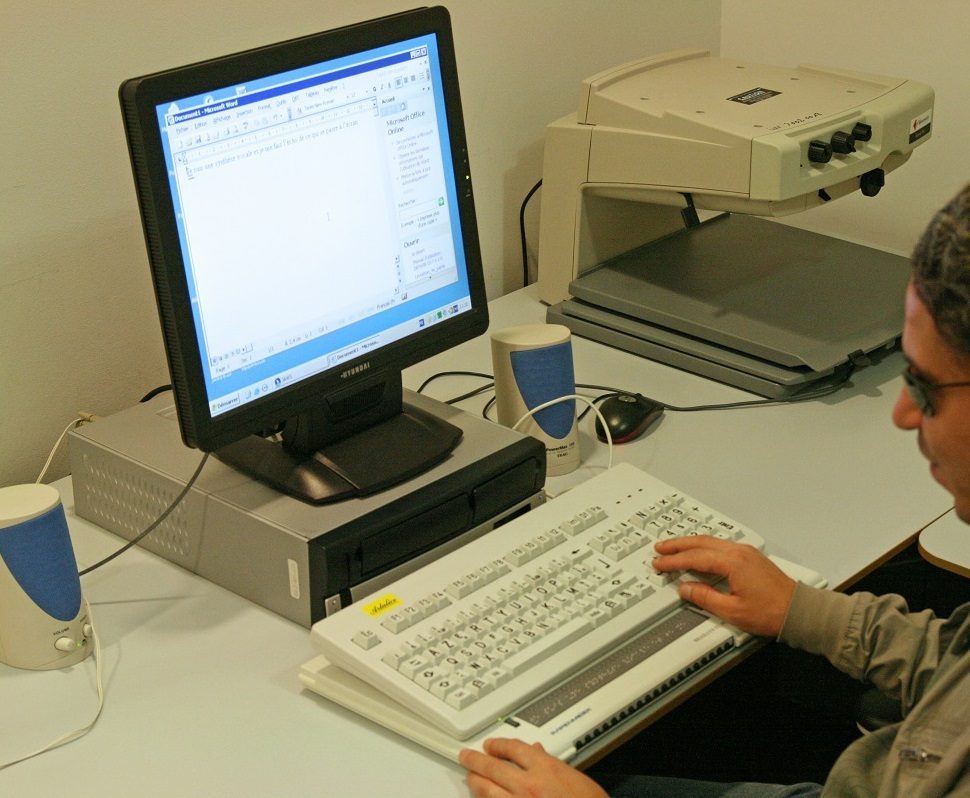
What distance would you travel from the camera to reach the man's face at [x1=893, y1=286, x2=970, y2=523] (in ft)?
2.86

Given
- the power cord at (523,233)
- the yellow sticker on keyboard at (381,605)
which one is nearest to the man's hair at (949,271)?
the yellow sticker on keyboard at (381,605)

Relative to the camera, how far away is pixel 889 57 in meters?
2.12

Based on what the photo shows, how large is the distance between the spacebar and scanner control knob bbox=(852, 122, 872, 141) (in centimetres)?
84

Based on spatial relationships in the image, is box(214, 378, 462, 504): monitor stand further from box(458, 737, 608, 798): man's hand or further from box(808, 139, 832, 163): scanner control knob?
box(808, 139, 832, 163): scanner control knob

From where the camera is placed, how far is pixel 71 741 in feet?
3.47

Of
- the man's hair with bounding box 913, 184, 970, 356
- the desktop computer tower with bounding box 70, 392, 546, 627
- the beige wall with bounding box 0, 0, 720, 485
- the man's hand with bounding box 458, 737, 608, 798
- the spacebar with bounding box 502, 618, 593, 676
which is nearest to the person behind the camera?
the man's hair with bounding box 913, 184, 970, 356

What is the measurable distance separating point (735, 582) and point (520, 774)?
0.31 m

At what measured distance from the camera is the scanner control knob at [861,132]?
5.34 feet

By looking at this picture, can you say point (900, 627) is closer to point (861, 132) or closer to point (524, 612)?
point (524, 612)

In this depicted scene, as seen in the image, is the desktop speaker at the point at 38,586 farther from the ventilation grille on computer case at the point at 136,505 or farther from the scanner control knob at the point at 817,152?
the scanner control knob at the point at 817,152

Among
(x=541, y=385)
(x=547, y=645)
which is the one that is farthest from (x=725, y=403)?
(x=547, y=645)

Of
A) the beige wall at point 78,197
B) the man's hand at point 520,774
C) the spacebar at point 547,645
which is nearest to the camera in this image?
the man's hand at point 520,774

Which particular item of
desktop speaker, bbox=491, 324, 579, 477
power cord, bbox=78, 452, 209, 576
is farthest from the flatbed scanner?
power cord, bbox=78, 452, 209, 576

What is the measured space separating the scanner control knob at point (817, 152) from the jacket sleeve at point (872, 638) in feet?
2.06
